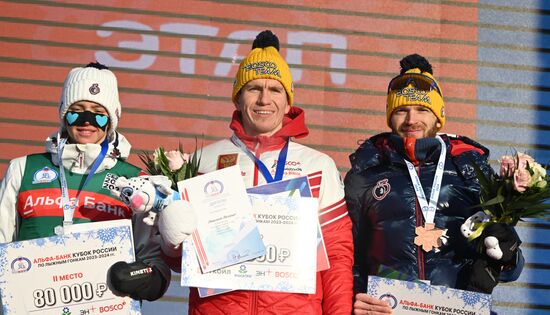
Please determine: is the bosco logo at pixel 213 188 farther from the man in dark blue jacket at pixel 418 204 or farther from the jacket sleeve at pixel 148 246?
the man in dark blue jacket at pixel 418 204

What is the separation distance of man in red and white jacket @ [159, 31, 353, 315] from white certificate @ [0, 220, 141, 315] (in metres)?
0.28

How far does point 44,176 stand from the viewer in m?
4.46

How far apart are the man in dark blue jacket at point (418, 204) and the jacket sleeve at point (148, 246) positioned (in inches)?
38.9

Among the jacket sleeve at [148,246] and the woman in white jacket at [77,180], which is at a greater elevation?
the woman in white jacket at [77,180]

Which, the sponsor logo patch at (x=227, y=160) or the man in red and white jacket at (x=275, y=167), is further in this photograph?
the sponsor logo patch at (x=227, y=160)

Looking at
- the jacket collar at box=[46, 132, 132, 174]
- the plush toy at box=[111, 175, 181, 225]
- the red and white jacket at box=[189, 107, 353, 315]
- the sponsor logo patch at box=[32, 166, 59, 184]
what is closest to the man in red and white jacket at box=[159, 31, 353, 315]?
the red and white jacket at box=[189, 107, 353, 315]

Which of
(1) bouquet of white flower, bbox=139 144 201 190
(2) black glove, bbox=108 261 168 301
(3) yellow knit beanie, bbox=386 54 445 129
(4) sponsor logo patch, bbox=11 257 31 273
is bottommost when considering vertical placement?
(2) black glove, bbox=108 261 168 301

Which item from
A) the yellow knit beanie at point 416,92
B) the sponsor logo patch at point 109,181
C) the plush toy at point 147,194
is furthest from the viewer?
the yellow knit beanie at point 416,92

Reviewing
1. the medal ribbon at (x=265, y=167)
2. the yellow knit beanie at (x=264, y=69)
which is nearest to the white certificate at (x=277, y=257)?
the medal ribbon at (x=265, y=167)

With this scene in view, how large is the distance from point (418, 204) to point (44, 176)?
191cm

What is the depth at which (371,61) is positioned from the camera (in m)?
7.31

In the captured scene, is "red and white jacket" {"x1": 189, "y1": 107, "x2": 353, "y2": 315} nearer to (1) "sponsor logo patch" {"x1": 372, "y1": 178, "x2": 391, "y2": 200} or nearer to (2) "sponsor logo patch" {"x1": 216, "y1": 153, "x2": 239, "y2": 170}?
(2) "sponsor logo patch" {"x1": 216, "y1": 153, "x2": 239, "y2": 170}

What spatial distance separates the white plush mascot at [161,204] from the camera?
399cm

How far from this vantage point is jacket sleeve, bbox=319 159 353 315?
4.28 metres
